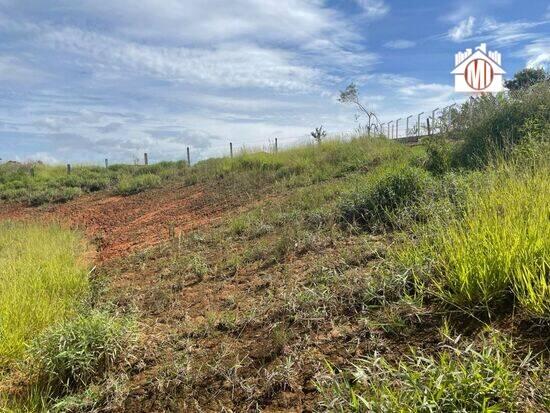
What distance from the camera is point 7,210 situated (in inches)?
565

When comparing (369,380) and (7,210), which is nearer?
(369,380)

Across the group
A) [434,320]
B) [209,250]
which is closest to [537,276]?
[434,320]

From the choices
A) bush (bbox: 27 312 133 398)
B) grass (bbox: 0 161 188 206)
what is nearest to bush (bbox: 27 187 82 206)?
grass (bbox: 0 161 188 206)

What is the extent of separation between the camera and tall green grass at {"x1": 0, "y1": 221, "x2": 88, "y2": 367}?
132 inches

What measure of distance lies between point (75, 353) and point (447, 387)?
7.59ft

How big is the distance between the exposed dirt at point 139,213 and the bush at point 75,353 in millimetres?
3543

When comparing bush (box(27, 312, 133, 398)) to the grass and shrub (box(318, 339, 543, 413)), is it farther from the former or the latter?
the grass

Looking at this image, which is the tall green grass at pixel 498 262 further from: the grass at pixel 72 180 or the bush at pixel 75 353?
the grass at pixel 72 180

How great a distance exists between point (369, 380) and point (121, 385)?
1598 mm

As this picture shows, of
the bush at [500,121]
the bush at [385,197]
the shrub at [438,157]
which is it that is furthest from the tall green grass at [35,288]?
the bush at [500,121]

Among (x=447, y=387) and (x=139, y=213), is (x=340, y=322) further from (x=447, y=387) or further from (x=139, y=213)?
(x=139, y=213)

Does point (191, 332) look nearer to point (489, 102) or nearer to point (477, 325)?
point (477, 325)

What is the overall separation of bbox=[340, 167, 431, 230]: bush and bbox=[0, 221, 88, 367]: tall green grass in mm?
3022

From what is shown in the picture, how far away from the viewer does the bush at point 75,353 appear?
288cm
